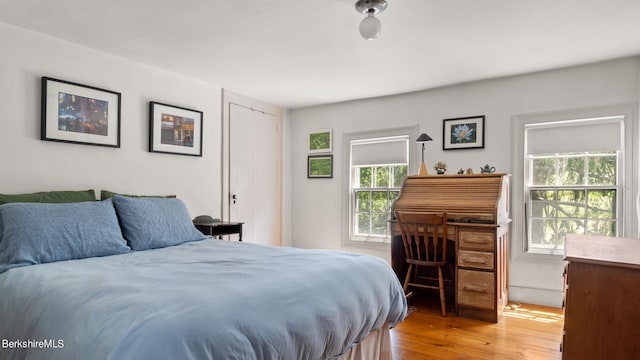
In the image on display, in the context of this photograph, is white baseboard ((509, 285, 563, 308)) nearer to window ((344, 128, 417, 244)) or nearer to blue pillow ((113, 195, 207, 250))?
window ((344, 128, 417, 244))

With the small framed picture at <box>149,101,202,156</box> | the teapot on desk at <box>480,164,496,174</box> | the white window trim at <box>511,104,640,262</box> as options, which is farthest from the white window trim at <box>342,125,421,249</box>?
the small framed picture at <box>149,101,202,156</box>

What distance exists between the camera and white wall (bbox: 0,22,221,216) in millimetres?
2686

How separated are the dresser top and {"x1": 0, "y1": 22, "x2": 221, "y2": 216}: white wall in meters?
3.32

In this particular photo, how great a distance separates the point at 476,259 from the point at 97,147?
338 centimetres

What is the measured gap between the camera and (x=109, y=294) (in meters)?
1.45

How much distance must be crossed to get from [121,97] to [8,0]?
1069mm

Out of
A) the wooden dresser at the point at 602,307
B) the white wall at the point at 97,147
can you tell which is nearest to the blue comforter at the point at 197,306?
the wooden dresser at the point at 602,307

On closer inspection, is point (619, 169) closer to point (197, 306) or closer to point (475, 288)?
point (475, 288)

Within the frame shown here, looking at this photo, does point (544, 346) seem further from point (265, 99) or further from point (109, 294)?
point (265, 99)

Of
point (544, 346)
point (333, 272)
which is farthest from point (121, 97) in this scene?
point (544, 346)

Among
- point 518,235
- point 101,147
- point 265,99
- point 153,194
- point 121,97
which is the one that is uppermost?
point 265,99

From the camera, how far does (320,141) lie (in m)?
5.12
